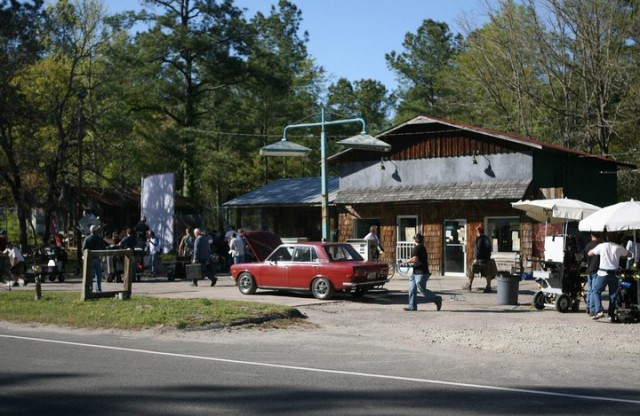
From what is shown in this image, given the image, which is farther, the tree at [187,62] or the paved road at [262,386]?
the tree at [187,62]

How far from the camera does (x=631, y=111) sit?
38250mm

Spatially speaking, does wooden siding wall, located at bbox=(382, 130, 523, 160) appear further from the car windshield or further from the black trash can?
the black trash can

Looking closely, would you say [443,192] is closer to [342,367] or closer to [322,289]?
[322,289]

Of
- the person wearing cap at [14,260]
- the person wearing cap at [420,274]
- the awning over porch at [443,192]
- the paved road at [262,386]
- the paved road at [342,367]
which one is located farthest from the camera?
the awning over porch at [443,192]

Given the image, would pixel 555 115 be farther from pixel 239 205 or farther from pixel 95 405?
pixel 95 405

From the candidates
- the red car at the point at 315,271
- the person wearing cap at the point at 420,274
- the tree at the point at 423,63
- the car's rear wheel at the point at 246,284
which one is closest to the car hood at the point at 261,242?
the car's rear wheel at the point at 246,284

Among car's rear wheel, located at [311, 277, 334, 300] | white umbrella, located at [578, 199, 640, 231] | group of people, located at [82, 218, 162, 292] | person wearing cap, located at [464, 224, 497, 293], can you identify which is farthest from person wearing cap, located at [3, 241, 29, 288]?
white umbrella, located at [578, 199, 640, 231]

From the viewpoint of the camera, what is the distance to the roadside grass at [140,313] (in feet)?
50.3

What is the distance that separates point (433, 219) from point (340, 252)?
998 centimetres

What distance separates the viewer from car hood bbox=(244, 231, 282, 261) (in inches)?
967

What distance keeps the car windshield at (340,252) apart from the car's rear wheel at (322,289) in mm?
692

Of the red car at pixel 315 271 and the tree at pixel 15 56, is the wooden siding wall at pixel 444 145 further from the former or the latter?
the tree at pixel 15 56

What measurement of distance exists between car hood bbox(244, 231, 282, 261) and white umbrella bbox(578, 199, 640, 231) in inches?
421

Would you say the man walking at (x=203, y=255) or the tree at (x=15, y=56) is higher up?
the tree at (x=15, y=56)
